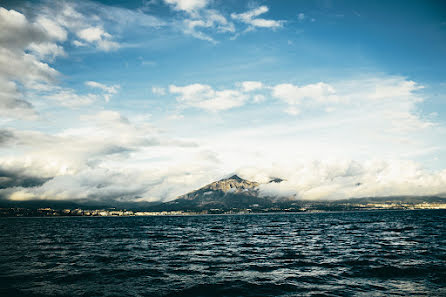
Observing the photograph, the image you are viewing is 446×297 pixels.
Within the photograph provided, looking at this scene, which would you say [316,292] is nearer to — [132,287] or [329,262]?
[329,262]

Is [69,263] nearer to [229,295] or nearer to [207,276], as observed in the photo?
[207,276]

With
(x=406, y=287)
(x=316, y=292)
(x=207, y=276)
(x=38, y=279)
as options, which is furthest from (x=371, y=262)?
(x=38, y=279)

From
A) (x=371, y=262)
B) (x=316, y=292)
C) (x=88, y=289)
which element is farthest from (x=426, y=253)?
(x=88, y=289)

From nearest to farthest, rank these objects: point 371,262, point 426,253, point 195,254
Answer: point 371,262, point 426,253, point 195,254

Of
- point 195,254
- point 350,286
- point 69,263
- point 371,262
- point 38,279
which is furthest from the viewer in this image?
point 195,254

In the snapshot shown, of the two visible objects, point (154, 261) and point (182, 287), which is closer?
point (182, 287)

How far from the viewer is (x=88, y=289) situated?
931 inches

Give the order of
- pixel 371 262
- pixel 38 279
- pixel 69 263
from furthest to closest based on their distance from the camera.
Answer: pixel 69 263 → pixel 371 262 → pixel 38 279

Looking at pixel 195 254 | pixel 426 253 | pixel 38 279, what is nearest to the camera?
pixel 38 279

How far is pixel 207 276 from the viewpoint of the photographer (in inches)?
1087

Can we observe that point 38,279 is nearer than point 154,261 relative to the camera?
Yes

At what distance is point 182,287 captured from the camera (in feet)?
78.4

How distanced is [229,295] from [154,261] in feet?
59.5

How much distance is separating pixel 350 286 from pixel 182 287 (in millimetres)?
14596
